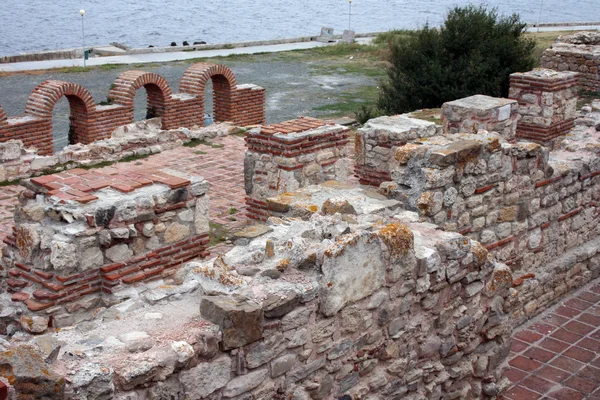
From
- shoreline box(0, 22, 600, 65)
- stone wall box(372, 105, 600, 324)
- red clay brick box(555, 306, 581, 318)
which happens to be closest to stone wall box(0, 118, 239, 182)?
stone wall box(372, 105, 600, 324)

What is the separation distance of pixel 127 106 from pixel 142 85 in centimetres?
50

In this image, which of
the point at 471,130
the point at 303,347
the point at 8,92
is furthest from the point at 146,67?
the point at 303,347

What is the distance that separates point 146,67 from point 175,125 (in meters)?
11.0

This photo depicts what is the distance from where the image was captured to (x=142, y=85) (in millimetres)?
13734

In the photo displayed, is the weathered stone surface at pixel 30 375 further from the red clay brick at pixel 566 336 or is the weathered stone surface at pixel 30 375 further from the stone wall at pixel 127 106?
the stone wall at pixel 127 106

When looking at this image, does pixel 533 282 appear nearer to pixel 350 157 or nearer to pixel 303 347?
pixel 303 347

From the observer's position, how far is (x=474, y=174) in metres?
7.07

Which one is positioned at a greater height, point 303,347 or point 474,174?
point 474,174

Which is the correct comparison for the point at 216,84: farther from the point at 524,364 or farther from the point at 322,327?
the point at 322,327

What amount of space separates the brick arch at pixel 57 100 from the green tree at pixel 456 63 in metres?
6.86

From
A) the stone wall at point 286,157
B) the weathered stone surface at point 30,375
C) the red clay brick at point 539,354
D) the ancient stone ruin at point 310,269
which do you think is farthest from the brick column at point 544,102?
the weathered stone surface at point 30,375

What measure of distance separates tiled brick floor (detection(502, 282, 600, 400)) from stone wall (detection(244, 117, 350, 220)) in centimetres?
307

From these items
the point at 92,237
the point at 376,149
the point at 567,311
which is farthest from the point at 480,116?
the point at 92,237

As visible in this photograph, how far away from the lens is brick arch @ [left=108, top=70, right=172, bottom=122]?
13.6 metres
